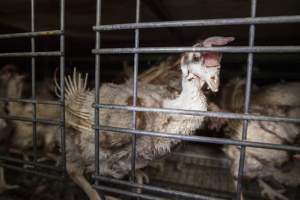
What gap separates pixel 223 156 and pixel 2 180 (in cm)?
155

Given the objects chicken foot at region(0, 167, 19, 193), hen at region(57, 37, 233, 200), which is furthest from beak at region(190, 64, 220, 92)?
chicken foot at region(0, 167, 19, 193)

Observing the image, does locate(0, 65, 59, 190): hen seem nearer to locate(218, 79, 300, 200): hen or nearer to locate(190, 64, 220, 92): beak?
locate(190, 64, 220, 92): beak

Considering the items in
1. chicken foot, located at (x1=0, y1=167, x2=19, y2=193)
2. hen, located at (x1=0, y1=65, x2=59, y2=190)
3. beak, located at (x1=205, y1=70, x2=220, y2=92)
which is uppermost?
beak, located at (x1=205, y1=70, x2=220, y2=92)

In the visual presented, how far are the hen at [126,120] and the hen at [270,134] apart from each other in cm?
45

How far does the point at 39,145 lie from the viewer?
1.93 meters

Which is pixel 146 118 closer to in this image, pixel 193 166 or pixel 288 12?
pixel 193 166

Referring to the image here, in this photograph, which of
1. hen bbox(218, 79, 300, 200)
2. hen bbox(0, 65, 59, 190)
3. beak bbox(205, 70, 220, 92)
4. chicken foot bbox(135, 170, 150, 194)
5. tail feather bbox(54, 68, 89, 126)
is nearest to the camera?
beak bbox(205, 70, 220, 92)

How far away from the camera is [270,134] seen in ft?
4.29

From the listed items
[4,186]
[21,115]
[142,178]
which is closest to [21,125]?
[21,115]

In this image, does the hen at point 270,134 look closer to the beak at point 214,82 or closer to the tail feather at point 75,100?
the beak at point 214,82

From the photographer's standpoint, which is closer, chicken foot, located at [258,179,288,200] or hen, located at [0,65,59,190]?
chicken foot, located at [258,179,288,200]

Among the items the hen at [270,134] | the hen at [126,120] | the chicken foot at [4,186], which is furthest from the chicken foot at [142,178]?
the chicken foot at [4,186]

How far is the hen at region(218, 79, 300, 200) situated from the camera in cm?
129

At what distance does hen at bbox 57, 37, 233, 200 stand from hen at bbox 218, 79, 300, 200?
0.45 m
